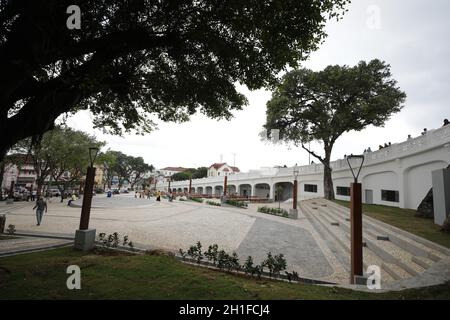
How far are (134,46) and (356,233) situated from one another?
24.1 ft

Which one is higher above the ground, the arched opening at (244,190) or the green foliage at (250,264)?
the arched opening at (244,190)

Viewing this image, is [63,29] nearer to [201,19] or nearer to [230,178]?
[201,19]

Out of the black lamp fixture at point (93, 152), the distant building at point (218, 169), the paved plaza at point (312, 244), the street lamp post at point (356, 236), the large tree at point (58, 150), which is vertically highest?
the distant building at point (218, 169)

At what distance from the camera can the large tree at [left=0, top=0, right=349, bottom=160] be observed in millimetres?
4754

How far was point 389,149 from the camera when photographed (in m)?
20.2

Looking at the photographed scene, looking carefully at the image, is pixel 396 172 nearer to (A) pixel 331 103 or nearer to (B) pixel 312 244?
(A) pixel 331 103

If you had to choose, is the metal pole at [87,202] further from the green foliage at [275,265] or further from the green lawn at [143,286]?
the green foliage at [275,265]

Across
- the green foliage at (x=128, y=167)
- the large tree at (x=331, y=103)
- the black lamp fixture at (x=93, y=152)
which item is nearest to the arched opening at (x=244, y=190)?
the large tree at (x=331, y=103)

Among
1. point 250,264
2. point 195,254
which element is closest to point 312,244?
point 250,264

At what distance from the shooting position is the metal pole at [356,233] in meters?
6.34

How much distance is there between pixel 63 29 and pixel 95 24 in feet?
3.01

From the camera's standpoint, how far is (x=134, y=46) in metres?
5.52

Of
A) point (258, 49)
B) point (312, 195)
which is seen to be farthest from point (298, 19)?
point (312, 195)

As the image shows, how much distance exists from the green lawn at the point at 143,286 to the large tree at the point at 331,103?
1840cm
